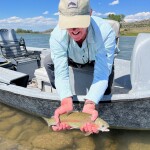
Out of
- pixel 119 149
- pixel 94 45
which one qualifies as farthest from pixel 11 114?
pixel 94 45

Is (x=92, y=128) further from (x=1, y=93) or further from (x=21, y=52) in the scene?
(x=21, y=52)

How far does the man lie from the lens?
3.21m

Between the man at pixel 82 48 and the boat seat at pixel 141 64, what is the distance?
40.6 inches

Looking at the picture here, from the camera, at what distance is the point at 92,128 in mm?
3250

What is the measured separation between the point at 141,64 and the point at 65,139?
70.9 inches

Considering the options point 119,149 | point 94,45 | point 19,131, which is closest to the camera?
point 94,45

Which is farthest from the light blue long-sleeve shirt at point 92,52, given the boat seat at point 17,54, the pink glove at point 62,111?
the boat seat at point 17,54

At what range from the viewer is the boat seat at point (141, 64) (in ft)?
14.7

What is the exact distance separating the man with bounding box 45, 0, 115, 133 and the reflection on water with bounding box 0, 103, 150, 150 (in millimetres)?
1357

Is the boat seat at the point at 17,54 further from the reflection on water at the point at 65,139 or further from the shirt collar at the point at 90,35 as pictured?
the shirt collar at the point at 90,35

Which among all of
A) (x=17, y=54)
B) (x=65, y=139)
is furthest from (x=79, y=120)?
(x=17, y=54)

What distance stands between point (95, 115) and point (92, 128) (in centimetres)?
15

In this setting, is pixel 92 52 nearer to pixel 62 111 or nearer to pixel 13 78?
pixel 62 111

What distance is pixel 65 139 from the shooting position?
4.84 meters
